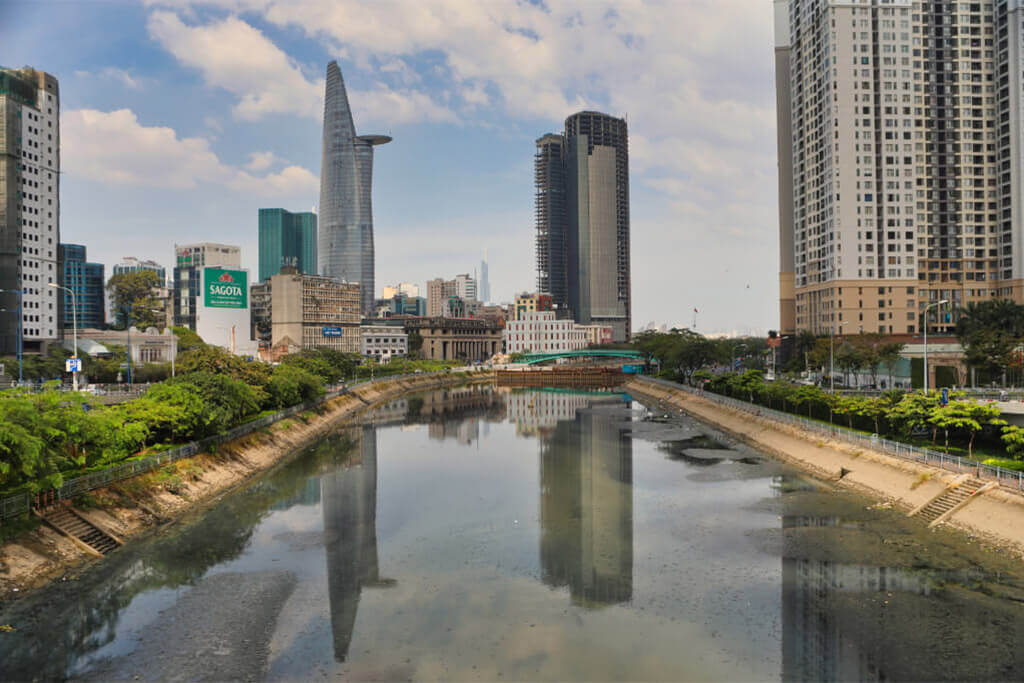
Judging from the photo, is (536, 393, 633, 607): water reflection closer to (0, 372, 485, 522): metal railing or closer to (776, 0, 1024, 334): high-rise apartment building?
(0, 372, 485, 522): metal railing

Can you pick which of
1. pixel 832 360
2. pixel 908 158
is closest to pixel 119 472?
pixel 832 360

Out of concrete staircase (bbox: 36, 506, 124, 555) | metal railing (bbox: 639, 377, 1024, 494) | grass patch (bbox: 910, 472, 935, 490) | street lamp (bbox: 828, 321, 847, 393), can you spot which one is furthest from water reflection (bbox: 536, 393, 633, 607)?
street lamp (bbox: 828, 321, 847, 393)

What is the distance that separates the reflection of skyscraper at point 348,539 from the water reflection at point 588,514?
9581mm

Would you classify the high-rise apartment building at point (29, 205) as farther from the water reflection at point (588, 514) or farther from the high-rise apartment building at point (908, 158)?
the high-rise apartment building at point (908, 158)

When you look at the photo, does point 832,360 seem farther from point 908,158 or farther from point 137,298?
point 137,298

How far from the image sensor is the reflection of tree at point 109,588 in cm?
2706

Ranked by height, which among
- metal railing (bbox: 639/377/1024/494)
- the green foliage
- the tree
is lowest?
metal railing (bbox: 639/377/1024/494)

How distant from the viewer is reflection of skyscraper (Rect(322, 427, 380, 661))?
31717mm

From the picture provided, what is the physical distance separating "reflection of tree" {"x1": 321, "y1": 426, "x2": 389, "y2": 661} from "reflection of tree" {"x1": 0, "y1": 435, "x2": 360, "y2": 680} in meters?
5.05

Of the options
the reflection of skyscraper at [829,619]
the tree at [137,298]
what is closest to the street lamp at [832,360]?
the reflection of skyscraper at [829,619]

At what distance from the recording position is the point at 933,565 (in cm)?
3581

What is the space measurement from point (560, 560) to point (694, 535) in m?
9.59

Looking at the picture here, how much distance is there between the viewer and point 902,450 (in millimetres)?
52406

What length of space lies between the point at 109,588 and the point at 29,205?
Result: 10824 cm
